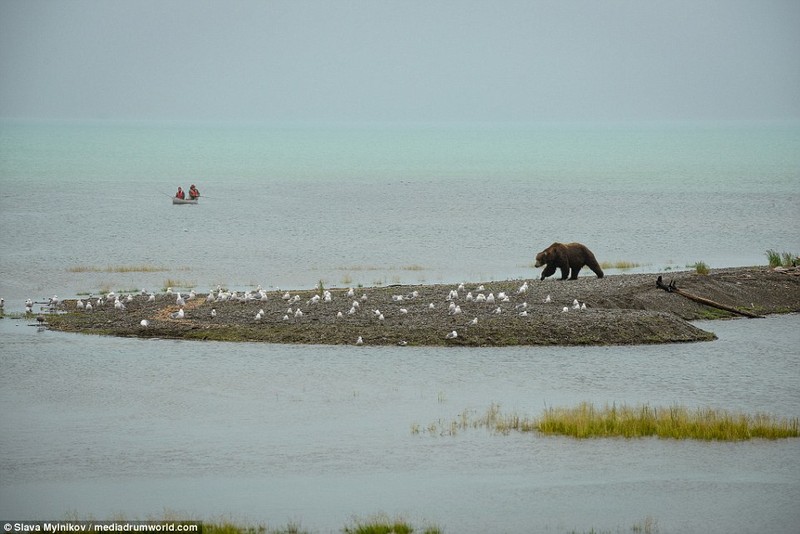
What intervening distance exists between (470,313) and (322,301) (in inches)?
168

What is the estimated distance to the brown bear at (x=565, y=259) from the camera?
1368 inches

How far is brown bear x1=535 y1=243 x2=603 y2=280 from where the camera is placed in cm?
3475

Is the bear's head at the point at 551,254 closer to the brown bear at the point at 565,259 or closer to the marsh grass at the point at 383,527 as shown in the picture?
the brown bear at the point at 565,259

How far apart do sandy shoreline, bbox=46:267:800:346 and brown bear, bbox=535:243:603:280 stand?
2.60 ft

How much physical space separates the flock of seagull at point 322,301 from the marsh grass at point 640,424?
17.5ft

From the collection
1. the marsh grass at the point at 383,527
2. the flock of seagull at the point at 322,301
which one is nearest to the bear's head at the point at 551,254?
the flock of seagull at the point at 322,301

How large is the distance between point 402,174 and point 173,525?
110 meters

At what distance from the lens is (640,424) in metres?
21.9

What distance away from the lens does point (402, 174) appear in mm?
126125

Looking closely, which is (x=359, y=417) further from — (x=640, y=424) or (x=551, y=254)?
(x=551, y=254)

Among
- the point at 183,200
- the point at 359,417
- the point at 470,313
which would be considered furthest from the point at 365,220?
the point at 359,417

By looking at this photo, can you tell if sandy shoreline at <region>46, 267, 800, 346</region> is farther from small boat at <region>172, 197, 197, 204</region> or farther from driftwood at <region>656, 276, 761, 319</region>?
small boat at <region>172, 197, 197, 204</region>

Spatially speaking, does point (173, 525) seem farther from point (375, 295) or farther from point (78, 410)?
point (375, 295)

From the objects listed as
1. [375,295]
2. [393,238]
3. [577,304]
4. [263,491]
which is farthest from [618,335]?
[393,238]
